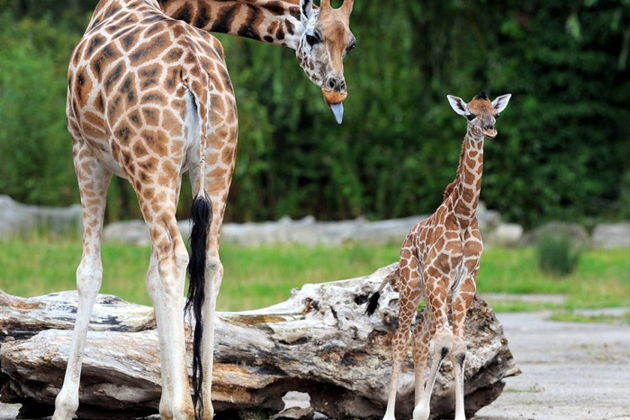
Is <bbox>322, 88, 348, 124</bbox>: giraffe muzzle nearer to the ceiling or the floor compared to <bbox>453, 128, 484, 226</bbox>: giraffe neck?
nearer to the ceiling

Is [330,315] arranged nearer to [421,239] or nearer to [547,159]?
[421,239]

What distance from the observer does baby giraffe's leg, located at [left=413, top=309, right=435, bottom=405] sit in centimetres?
703

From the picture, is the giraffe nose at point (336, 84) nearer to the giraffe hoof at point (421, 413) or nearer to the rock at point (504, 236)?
the giraffe hoof at point (421, 413)

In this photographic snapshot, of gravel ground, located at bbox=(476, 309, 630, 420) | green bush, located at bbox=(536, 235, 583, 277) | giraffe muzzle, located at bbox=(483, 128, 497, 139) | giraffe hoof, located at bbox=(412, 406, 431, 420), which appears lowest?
green bush, located at bbox=(536, 235, 583, 277)

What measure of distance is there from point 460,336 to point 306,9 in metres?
2.00

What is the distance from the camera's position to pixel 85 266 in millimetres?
6508

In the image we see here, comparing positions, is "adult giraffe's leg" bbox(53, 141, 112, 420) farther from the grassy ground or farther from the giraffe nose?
the grassy ground

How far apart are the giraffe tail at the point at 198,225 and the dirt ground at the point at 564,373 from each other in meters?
2.20

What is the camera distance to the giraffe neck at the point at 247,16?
7027 mm

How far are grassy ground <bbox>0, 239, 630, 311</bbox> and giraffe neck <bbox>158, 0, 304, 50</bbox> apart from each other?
680 centimetres

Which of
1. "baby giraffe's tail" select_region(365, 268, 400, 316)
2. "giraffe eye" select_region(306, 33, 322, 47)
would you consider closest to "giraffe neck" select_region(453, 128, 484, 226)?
"baby giraffe's tail" select_region(365, 268, 400, 316)

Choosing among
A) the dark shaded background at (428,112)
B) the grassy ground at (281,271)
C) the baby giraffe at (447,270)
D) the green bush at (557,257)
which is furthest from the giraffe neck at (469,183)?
the dark shaded background at (428,112)

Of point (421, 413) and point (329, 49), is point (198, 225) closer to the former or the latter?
point (329, 49)

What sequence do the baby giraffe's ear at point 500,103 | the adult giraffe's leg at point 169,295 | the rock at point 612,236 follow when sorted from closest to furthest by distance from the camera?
the adult giraffe's leg at point 169,295
the baby giraffe's ear at point 500,103
the rock at point 612,236
